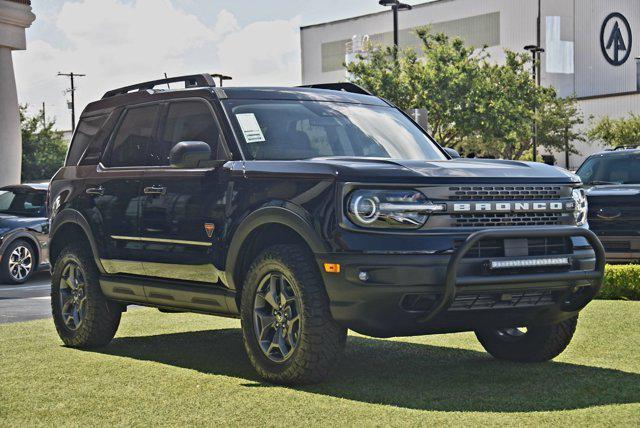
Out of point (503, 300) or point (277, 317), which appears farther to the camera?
point (277, 317)

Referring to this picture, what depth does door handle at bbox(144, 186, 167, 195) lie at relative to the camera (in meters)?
8.98

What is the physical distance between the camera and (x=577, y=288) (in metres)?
Answer: 7.92

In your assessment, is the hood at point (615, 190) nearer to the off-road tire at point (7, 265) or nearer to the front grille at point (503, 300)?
the front grille at point (503, 300)

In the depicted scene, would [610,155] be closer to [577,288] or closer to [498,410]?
[577,288]

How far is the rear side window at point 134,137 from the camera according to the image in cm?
962

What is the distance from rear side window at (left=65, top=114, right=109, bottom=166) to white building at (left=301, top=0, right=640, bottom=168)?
72.4 metres

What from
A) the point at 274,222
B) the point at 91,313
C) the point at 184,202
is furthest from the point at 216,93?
the point at 91,313

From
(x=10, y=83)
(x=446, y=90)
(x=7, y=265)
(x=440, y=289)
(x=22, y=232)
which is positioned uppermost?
(x=446, y=90)

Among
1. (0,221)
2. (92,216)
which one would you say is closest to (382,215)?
(92,216)

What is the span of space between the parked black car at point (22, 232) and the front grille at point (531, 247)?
1276 cm

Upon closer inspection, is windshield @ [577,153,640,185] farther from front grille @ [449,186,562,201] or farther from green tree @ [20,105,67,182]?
green tree @ [20,105,67,182]

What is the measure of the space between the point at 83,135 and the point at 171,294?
231cm

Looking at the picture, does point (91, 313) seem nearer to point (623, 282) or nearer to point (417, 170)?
point (417, 170)

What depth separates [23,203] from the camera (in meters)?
20.0
